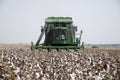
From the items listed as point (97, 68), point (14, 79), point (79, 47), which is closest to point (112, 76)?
point (97, 68)

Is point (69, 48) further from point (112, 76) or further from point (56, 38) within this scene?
point (112, 76)

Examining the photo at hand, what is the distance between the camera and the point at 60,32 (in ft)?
106

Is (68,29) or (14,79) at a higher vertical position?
(68,29)

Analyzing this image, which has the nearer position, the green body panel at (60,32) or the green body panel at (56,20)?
the green body panel at (60,32)

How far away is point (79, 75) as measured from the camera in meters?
11.1

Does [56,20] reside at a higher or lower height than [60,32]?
higher

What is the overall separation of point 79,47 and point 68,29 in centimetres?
234

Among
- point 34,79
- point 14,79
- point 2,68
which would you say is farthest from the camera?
point 34,79

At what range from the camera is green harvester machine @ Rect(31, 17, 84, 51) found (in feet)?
103

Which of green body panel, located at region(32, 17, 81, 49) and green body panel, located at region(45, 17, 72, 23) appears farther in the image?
green body panel, located at region(45, 17, 72, 23)

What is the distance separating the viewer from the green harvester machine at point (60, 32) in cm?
3138

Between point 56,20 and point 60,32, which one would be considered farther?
point 60,32

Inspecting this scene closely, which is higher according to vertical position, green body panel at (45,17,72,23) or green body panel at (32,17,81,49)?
green body panel at (45,17,72,23)

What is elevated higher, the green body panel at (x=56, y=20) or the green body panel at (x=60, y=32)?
the green body panel at (x=56, y=20)
